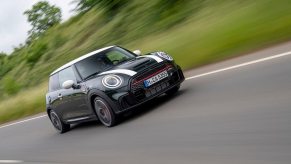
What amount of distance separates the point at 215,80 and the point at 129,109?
1.88 meters

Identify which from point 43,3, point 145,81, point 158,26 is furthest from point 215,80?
point 43,3

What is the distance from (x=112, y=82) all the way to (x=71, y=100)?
1.60 metres

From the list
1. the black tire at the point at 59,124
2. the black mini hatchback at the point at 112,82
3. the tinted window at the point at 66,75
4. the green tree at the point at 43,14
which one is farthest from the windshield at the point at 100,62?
the green tree at the point at 43,14

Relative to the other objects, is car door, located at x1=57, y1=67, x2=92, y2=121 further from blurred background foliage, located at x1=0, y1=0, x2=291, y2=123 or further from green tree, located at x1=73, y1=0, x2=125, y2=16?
green tree, located at x1=73, y1=0, x2=125, y2=16

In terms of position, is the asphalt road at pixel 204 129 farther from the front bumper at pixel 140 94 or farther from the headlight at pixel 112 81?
the headlight at pixel 112 81

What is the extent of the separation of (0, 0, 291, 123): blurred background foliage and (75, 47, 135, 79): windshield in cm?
284

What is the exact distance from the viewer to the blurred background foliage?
1171 centimetres

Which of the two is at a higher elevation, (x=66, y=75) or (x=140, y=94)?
(x=66, y=75)

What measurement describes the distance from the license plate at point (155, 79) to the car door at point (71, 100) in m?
1.26

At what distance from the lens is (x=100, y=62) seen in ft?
31.0

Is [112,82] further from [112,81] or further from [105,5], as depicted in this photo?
[105,5]

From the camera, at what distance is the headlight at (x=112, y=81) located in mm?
8438

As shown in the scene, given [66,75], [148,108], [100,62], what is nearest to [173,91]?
[148,108]

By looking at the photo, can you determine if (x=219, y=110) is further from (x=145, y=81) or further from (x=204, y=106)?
(x=145, y=81)
